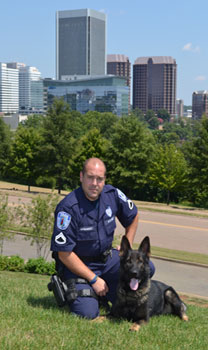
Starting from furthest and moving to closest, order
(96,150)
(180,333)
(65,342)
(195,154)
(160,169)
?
(96,150) → (160,169) → (195,154) → (180,333) → (65,342)

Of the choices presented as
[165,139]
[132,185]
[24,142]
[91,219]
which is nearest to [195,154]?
[132,185]

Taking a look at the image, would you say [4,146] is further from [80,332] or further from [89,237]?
[80,332]

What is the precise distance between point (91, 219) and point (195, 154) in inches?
1419

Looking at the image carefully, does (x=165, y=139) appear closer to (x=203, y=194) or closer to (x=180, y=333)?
(x=203, y=194)

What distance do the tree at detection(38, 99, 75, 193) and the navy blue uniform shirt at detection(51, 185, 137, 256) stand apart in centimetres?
4101

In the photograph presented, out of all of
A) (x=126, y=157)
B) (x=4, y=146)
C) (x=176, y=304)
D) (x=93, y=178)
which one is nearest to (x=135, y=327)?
(x=176, y=304)

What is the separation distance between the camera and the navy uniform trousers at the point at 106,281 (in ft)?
19.2

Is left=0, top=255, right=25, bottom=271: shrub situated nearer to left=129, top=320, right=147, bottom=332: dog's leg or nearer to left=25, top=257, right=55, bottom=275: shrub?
left=25, top=257, right=55, bottom=275: shrub

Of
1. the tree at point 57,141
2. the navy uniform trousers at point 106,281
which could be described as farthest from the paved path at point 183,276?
the tree at point 57,141

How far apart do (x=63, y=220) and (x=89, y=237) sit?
1.36ft

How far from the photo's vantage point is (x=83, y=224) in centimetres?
594

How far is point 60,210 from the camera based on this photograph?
5883 mm

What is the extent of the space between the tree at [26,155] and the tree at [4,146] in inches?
238

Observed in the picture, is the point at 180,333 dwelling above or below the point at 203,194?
above
